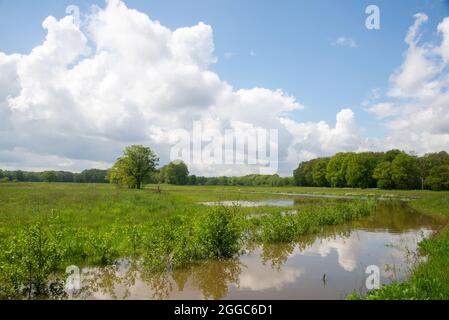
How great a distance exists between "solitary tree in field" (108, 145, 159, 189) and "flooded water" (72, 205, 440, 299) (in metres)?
63.0

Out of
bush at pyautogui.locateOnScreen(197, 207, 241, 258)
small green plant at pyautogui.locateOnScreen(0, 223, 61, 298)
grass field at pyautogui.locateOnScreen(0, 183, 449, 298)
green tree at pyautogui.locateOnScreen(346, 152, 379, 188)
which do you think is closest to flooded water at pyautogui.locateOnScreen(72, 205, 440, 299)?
bush at pyautogui.locateOnScreen(197, 207, 241, 258)

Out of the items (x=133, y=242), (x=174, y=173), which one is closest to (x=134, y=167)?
(x=133, y=242)

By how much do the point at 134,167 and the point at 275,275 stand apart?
68.3m

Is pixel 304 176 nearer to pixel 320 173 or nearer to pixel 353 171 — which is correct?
pixel 320 173

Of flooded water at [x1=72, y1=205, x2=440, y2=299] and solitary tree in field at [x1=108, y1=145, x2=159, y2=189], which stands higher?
solitary tree in field at [x1=108, y1=145, x2=159, y2=189]

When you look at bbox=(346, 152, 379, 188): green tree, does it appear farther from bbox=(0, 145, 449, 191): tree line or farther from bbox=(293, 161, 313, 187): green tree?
bbox=(293, 161, 313, 187): green tree

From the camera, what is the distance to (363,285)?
11969mm

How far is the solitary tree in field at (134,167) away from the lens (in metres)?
76.9

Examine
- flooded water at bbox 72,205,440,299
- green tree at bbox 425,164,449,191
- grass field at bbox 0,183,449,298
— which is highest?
green tree at bbox 425,164,449,191

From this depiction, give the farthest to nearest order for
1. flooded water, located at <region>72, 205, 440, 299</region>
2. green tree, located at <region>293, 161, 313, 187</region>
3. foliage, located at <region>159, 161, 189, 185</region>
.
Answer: foliage, located at <region>159, 161, 189, 185</region> → green tree, located at <region>293, 161, 313, 187</region> → flooded water, located at <region>72, 205, 440, 299</region>

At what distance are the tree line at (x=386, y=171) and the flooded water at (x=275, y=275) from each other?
77.4m

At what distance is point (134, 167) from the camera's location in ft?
253

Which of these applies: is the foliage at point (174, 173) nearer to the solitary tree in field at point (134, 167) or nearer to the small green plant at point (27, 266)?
the solitary tree in field at point (134, 167)

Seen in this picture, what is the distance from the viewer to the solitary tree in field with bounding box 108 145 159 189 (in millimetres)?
76938
